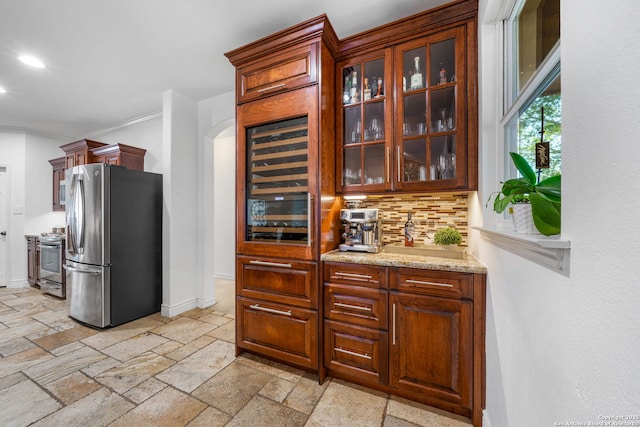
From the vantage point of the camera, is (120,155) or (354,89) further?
(120,155)

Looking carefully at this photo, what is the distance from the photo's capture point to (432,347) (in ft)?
5.14

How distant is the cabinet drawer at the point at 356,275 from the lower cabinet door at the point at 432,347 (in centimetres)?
13

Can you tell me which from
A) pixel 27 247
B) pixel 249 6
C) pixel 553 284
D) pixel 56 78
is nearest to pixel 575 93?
pixel 553 284

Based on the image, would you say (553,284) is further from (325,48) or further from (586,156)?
(325,48)

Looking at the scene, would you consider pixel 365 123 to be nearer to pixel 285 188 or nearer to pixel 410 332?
pixel 285 188

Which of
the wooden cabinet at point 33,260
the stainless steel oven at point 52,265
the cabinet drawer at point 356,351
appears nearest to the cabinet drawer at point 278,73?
the cabinet drawer at point 356,351

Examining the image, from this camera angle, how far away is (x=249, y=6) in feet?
6.18

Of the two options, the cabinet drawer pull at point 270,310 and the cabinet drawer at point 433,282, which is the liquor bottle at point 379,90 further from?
the cabinet drawer pull at point 270,310

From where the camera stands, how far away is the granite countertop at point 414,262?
150cm

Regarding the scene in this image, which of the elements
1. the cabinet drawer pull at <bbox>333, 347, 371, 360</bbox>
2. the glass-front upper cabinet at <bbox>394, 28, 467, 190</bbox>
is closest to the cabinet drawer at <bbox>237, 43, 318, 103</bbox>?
the glass-front upper cabinet at <bbox>394, 28, 467, 190</bbox>

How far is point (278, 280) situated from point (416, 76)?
1.88m

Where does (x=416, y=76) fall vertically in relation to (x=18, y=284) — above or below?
above

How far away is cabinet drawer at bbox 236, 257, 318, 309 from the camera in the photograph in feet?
6.13

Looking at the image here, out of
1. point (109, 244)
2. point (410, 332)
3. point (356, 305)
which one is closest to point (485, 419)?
point (410, 332)
